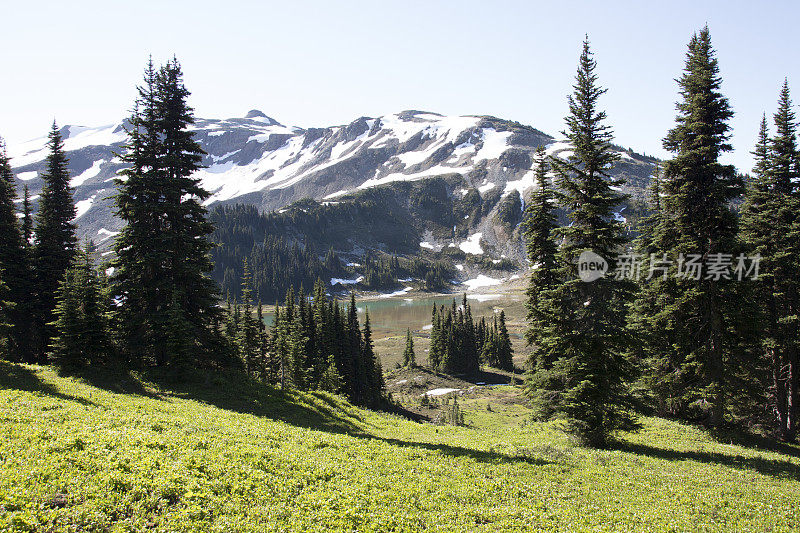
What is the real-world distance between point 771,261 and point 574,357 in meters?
15.7

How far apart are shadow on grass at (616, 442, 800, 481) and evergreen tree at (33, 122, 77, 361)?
A: 1397 inches

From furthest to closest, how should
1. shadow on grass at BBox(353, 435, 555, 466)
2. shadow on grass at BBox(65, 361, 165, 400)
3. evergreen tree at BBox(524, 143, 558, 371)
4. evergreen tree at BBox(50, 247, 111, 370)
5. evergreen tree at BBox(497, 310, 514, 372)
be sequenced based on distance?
1. evergreen tree at BBox(497, 310, 514, 372)
2. evergreen tree at BBox(524, 143, 558, 371)
3. evergreen tree at BBox(50, 247, 111, 370)
4. shadow on grass at BBox(65, 361, 165, 400)
5. shadow on grass at BBox(353, 435, 555, 466)

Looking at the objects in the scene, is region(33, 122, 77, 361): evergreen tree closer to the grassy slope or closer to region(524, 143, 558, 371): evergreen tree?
the grassy slope

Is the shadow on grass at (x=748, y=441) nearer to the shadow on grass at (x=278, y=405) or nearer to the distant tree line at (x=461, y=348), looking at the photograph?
the shadow on grass at (x=278, y=405)

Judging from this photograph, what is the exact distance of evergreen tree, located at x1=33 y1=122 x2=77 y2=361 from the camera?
2794 cm

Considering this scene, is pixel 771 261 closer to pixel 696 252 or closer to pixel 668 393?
pixel 696 252

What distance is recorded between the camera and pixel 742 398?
20422mm

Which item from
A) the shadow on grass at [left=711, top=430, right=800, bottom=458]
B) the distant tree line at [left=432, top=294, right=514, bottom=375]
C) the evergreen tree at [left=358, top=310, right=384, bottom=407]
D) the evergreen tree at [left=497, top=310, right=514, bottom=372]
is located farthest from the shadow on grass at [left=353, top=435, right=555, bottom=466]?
the evergreen tree at [left=497, top=310, right=514, bottom=372]

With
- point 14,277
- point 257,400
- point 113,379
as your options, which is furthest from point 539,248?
point 14,277

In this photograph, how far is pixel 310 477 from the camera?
35.1 ft

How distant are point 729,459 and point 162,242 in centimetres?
2940

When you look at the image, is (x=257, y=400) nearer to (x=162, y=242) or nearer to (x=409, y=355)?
(x=162, y=242)

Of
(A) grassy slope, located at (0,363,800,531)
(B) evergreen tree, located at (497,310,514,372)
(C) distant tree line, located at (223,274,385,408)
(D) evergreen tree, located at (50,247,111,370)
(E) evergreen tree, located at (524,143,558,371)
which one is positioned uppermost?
(E) evergreen tree, located at (524,143,558,371)

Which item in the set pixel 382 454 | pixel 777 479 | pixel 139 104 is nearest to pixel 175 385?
pixel 382 454
